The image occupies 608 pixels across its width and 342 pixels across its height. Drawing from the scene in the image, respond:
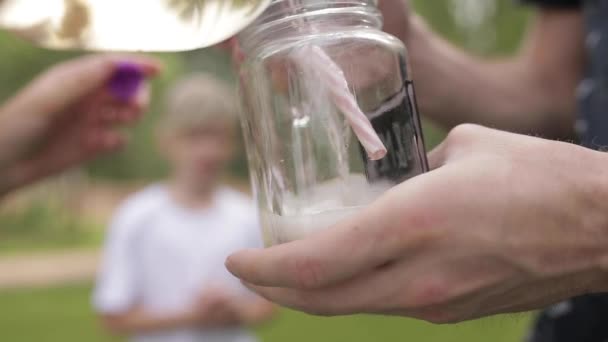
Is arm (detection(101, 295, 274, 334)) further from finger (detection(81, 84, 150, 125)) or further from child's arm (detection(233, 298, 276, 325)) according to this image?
finger (detection(81, 84, 150, 125))

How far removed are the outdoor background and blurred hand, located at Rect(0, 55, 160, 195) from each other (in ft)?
1.75

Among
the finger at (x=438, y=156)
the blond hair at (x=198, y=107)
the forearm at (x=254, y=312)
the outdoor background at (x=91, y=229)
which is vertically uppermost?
the finger at (x=438, y=156)

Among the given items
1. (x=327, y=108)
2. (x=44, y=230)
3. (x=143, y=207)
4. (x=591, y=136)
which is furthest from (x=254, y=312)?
(x=44, y=230)

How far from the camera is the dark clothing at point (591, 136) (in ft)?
2.89

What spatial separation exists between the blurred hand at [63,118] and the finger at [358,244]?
2.03 ft

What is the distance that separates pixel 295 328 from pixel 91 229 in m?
6.37

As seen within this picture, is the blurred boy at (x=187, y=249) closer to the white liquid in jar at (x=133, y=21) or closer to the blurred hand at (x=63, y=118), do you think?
the blurred hand at (x=63, y=118)

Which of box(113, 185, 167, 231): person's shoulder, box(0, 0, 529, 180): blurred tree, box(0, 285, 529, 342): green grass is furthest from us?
box(0, 0, 529, 180): blurred tree

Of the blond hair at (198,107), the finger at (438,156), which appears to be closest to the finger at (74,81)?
the finger at (438,156)

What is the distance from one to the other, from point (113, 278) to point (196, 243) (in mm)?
212

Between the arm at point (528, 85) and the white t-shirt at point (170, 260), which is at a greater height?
the arm at point (528, 85)

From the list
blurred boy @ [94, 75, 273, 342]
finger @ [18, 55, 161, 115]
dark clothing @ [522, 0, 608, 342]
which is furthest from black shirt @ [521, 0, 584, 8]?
blurred boy @ [94, 75, 273, 342]

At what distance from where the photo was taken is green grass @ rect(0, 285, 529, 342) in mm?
3234

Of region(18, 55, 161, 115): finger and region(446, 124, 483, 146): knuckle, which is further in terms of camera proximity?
region(18, 55, 161, 115): finger
